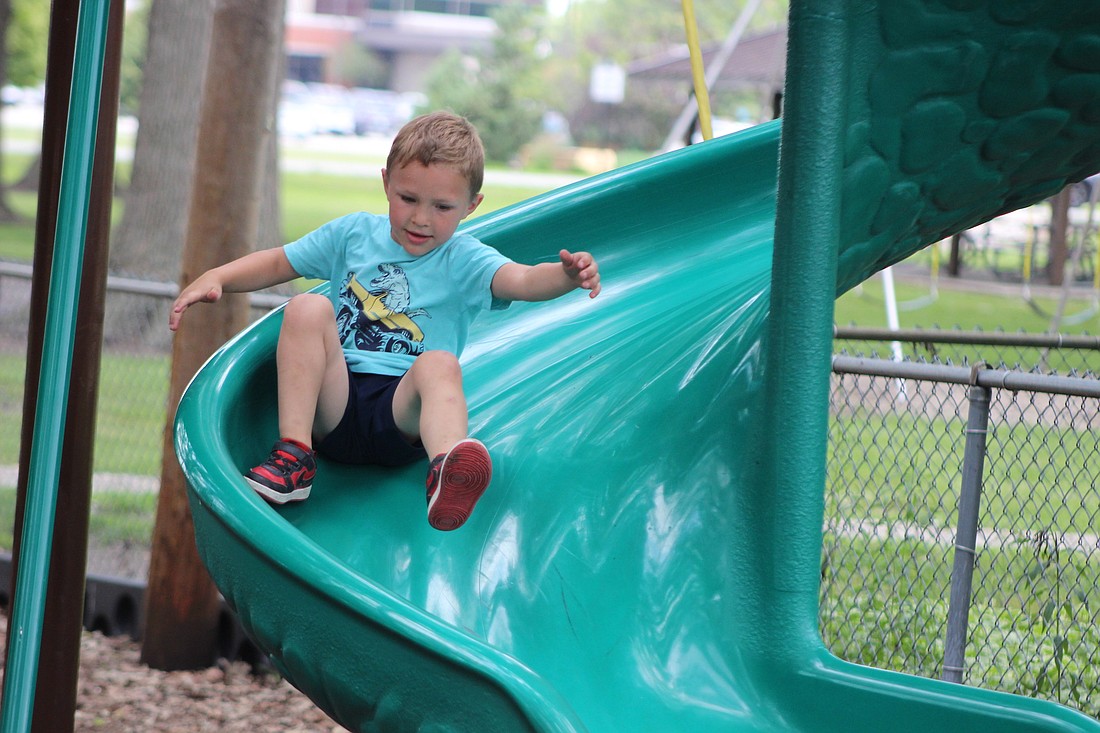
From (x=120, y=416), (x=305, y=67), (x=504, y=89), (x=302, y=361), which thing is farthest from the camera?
(x=305, y=67)

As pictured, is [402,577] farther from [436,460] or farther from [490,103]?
[490,103]

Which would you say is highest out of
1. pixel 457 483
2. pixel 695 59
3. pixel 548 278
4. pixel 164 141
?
pixel 164 141

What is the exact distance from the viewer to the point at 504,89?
39.7 m

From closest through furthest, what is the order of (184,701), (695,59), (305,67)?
1. (695,59)
2. (184,701)
3. (305,67)

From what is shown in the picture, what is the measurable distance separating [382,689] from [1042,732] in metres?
1.14

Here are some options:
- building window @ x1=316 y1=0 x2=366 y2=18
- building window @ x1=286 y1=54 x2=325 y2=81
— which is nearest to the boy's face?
building window @ x1=286 y1=54 x2=325 y2=81

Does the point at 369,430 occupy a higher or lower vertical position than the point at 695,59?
lower

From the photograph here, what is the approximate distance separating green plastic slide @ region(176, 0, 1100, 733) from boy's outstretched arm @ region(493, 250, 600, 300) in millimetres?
370

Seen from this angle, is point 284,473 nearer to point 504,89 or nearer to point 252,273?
point 252,273

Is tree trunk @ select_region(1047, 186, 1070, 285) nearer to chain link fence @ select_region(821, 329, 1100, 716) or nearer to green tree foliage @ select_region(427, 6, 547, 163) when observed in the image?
chain link fence @ select_region(821, 329, 1100, 716)

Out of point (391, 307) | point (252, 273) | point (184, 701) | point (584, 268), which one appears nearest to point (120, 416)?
point (184, 701)

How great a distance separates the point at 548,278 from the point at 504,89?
38376 mm

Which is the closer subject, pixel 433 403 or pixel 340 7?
pixel 433 403

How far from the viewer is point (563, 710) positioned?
1814 mm
